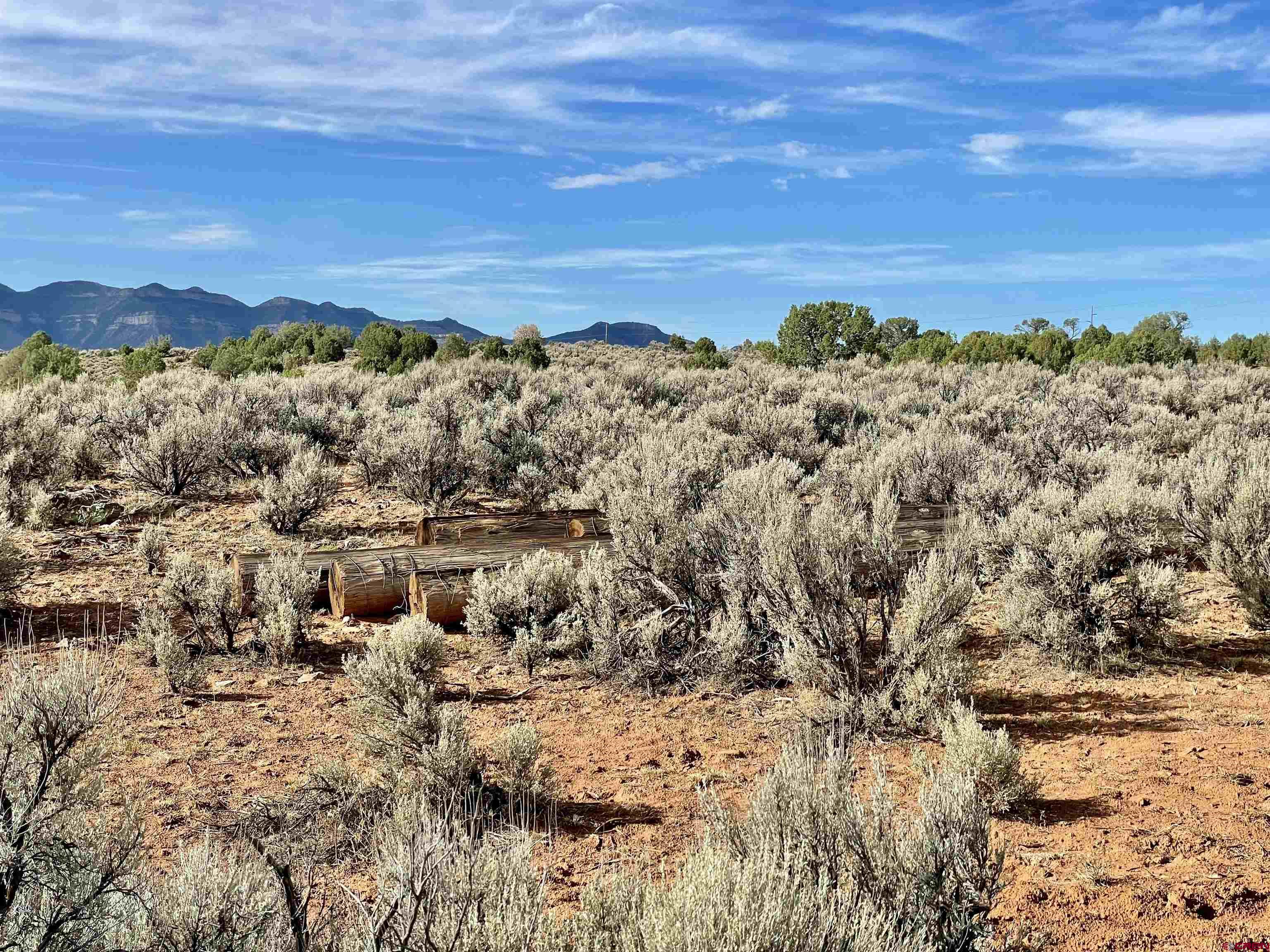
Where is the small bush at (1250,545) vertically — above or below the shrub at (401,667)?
above

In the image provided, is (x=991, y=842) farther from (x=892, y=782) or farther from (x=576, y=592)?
(x=576, y=592)

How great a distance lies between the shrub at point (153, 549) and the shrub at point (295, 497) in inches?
51.4

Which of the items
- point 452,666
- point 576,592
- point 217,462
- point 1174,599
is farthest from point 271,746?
point 217,462

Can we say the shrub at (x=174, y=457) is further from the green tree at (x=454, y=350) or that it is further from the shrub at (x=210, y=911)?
the green tree at (x=454, y=350)

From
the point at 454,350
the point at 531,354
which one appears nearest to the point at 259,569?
the point at 531,354

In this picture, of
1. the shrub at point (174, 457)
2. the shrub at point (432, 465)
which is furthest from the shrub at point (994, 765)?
the shrub at point (174, 457)

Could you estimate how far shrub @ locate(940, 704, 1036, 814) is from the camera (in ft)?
15.4

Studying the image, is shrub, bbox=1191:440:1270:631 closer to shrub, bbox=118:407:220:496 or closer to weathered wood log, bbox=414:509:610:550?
weathered wood log, bbox=414:509:610:550

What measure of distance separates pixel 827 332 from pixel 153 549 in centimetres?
4249

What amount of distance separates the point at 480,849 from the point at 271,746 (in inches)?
142

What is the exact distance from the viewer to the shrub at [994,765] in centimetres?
468

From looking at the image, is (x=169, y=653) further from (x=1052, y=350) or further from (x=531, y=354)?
(x=1052, y=350)

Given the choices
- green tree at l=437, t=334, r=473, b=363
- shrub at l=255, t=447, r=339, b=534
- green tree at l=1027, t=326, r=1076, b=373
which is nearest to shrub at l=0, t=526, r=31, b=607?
shrub at l=255, t=447, r=339, b=534

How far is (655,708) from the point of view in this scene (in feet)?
21.6
